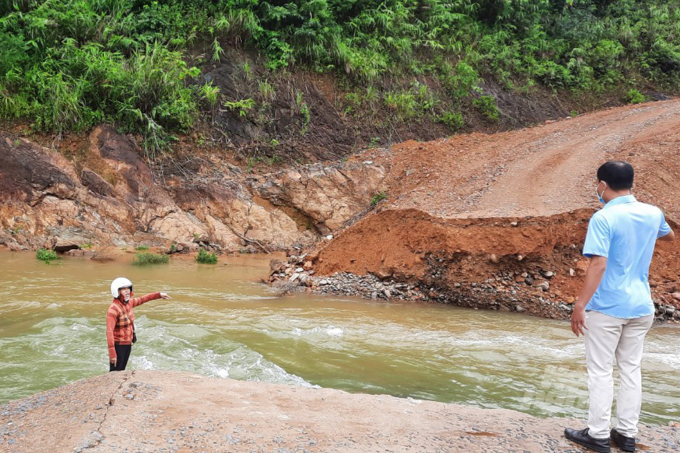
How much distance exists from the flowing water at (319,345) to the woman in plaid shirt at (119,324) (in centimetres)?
72

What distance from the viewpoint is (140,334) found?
705 centimetres

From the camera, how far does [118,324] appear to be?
506cm

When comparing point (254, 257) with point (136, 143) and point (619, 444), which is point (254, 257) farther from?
point (619, 444)

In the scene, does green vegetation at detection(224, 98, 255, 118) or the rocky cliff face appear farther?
green vegetation at detection(224, 98, 255, 118)

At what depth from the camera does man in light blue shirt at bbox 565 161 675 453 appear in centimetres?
326

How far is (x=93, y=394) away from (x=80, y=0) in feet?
54.2

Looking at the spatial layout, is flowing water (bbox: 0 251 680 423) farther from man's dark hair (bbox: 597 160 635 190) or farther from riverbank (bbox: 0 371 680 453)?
man's dark hair (bbox: 597 160 635 190)

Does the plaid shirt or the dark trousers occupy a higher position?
the plaid shirt

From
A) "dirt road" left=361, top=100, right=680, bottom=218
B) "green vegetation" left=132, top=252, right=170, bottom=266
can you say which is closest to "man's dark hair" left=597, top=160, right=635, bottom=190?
"dirt road" left=361, top=100, right=680, bottom=218

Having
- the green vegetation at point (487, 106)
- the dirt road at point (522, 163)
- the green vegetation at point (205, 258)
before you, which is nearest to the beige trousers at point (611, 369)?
the dirt road at point (522, 163)

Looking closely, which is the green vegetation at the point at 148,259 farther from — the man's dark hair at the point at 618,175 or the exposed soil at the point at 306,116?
the man's dark hair at the point at 618,175

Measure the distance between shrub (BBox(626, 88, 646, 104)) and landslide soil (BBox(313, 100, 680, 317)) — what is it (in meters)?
6.75

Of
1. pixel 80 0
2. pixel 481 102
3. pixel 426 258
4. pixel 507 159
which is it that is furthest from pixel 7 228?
pixel 481 102

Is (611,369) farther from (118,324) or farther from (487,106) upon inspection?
(487,106)
